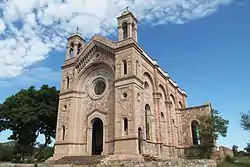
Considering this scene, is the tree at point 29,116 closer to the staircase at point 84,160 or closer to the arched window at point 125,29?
the staircase at point 84,160

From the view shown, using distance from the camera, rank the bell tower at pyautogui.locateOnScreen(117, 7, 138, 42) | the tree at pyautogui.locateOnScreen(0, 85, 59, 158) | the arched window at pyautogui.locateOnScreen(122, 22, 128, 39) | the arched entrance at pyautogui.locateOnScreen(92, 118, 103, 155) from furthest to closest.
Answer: the tree at pyautogui.locateOnScreen(0, 85, 59, 158) < the arched window at pyautogui.locateOnScreen(122, 22, 128, 39) < the arched entrance at pyautogui.locateOnScreen(92, 118, 103, 155) < the bell tower at pyautogui.locateOnScreen(117, 7, 138, 42)

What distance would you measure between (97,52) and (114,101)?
23.6 ft

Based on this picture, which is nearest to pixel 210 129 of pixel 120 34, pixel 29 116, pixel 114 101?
pixel 114 101

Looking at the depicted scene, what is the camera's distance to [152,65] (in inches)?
1225

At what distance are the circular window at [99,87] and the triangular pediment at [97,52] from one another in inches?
107

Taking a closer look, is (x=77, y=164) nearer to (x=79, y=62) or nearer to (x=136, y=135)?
(x=136, y=135)

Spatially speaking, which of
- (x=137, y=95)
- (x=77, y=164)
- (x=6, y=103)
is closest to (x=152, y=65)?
(x=137, y=95)

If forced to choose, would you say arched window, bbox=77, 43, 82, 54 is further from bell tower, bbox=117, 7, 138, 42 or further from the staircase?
the staircase

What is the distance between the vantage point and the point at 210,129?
97.2ft

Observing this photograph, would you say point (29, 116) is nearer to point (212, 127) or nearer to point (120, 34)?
point (120, 34)

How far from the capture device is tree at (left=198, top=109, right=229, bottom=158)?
97.1 feet

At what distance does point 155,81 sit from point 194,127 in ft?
34.9

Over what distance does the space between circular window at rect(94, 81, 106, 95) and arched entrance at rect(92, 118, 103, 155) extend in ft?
10.5

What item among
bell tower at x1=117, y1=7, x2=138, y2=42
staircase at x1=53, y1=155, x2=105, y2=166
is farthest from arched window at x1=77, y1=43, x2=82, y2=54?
staircase at x1=53, y1=155, x2=105, y2=166
